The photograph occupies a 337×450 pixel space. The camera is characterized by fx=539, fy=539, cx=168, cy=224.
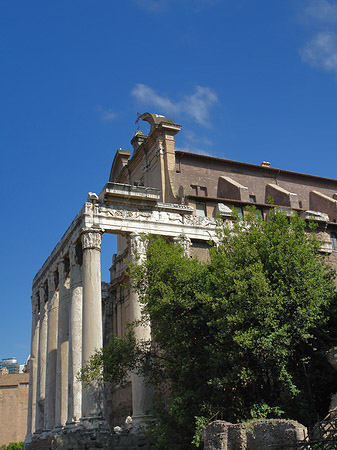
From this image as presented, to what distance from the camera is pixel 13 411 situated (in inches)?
2137

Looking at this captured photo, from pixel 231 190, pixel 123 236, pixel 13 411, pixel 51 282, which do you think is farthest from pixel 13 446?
pixel 231 190

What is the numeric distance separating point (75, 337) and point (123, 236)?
5296mm

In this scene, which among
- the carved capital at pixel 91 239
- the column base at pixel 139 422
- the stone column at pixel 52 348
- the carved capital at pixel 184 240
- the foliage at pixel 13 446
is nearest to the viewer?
the column base at pixel 139 422

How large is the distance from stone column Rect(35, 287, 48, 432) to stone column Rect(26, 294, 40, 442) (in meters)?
1.57

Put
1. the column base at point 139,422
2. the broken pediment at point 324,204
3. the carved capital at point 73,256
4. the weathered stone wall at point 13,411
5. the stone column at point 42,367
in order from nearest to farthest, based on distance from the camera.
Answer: the column base at point 139,422, the carved capital at point 73,256, the stone column at point 42,367, the broken pediment at point 324,204, the weathered stone wall at point 13,411

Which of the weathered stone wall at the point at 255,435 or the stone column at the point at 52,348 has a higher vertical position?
the stone column at the point at 52,348

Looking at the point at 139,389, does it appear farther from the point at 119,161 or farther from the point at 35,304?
the point at 119,161

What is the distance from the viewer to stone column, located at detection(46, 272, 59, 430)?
1014 inches

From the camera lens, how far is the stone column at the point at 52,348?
2577cm

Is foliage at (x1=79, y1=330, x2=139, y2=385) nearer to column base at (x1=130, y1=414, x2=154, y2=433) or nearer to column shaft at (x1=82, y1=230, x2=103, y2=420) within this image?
column shaft at (x1=82, y1=230, x2=103, y2=420)

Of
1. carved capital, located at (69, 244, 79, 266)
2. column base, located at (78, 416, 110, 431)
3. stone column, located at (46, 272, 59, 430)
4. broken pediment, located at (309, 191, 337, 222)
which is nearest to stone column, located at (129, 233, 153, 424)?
column base, located at (78, 416, 110, 431)

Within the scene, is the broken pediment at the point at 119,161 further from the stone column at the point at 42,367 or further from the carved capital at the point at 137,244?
the carved capital at the point at 137,244

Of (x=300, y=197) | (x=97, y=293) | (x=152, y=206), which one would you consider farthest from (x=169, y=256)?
(x=300, y=197)

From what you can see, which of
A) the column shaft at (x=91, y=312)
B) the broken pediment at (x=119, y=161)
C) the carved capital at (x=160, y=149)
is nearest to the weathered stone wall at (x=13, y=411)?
the broken pediment at (x=119, y=161)
